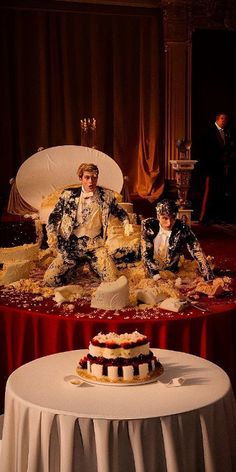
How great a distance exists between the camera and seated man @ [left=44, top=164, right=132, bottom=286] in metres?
5.10

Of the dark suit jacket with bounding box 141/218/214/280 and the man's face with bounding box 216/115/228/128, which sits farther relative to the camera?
the man's face with bounding box 216/115/228/128

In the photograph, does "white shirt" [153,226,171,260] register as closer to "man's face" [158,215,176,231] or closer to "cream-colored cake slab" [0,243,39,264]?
"man's face" [158,215,176,231]

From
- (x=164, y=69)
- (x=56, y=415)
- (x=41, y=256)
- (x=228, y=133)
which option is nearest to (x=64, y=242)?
(x=41, y=256)

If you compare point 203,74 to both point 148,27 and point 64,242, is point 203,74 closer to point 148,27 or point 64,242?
point 148,27

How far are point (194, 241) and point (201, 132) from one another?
6.66m

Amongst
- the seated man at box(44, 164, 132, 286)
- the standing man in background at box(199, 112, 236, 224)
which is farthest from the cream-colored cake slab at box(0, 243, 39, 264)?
the standing man in background at box(199, 112, 236, 224)

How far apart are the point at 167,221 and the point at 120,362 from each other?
6.24ft

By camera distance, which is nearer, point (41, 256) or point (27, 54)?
point (41, 256)

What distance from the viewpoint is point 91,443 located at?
112 inches

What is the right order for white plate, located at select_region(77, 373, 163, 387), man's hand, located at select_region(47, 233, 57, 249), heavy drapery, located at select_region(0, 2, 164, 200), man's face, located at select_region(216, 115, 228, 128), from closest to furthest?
white plate, located at select_region(77, 373, 163, 387) < man's hand, located at select_region(47, 233, 57, 249) < man's face, located at select_region(216, 115, 228, 128) < heavy drapery, located at select_region(0, 2, 164, 200)

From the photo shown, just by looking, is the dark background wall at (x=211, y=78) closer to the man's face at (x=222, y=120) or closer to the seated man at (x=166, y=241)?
the man's face at (x=222, y=120)

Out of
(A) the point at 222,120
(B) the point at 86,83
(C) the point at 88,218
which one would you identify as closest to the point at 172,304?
(C) the point at 88,218

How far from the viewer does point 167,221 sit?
194 inches

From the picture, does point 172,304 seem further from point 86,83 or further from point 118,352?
point 86,83
